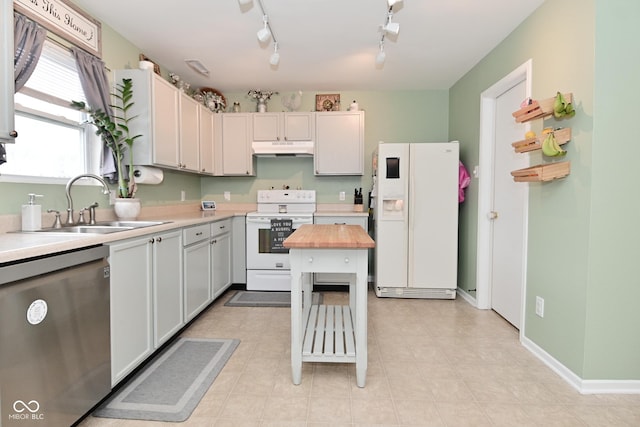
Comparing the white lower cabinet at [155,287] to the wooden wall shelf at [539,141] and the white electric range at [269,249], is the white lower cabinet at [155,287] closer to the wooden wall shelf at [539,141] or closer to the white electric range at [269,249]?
the white electric range at [269,249]

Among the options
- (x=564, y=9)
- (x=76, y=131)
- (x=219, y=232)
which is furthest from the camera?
(x=219, y=232)

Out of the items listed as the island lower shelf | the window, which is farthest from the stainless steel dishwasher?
the island lower shelf

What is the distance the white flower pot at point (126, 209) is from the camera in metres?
2.51

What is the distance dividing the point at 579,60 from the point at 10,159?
3394mm

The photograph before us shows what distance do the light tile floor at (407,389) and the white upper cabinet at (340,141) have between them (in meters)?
2.08

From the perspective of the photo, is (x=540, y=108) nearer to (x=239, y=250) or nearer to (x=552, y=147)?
(x=552, y=147)

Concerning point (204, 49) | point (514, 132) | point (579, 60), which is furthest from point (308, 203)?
point (579, 60)

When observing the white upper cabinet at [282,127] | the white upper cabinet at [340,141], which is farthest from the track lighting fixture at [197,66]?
the white upper cabinet at [340,141]

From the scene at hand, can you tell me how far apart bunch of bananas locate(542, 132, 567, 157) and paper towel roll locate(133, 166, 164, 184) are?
3.01 m

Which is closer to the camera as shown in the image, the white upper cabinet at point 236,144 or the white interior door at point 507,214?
the white interior door at point 507,214

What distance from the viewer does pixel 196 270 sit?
9.30 ft

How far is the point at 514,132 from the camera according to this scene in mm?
2807

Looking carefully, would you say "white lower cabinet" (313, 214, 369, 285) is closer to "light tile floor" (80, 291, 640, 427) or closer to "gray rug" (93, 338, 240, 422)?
"light tile floor" (80, 291, 640, 427)

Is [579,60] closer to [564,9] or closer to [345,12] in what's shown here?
[564,9]
